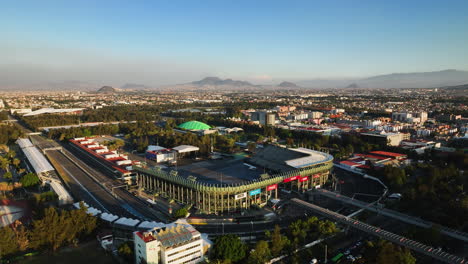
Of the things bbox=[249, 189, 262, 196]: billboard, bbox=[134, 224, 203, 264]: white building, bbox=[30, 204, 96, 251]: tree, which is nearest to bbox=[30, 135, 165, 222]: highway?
bbox=[30, 204, 96, 251]: tree

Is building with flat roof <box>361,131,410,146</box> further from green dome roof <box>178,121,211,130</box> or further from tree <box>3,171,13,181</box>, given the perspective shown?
tree <box>3,171,13,181</box>

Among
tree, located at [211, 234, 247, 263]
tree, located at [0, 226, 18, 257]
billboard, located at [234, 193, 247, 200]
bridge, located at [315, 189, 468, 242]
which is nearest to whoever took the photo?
tree, located at [211, 234, 247, 263]

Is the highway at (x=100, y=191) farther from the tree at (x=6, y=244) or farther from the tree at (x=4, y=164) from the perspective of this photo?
the tree at (x=6, y=244)

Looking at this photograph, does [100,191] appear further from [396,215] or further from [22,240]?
[396,215]

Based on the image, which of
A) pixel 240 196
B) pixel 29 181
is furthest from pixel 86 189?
pixel 240 196

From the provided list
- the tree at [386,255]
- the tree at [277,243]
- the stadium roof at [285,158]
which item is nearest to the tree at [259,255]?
the tree at [277,243]

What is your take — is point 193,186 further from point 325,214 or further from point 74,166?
point 74,166
